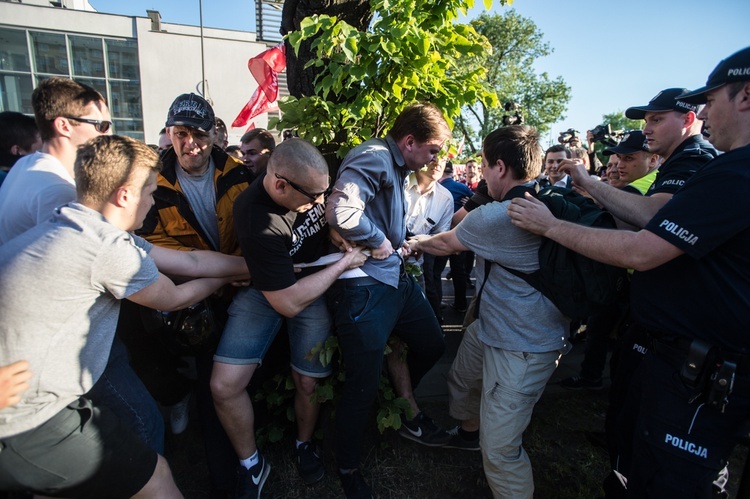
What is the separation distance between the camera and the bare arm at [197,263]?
7.15ft

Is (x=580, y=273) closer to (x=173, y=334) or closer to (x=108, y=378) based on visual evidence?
(x=173, y=334)

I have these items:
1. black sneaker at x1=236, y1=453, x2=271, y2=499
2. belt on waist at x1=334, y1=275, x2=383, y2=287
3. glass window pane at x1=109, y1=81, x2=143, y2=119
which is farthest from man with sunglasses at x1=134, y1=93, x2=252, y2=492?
glass window pane at x1=109, y1=81, x2=143, y2=119

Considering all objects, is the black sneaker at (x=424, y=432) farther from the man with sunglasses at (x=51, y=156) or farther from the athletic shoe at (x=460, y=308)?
the athletic shoe at (x=460, y=308)

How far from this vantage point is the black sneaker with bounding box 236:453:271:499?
2391 millimetres

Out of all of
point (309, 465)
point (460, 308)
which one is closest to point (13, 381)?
point (309, 465)

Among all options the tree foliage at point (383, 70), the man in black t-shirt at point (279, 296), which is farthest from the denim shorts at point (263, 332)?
the tree foliage at point (383, 70)

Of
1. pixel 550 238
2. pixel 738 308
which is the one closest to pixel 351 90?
pixel 550 238

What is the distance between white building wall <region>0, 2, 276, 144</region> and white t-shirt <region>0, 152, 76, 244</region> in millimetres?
16274

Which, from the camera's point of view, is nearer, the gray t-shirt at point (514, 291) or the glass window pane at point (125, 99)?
the gray t-shirt at point (514, 291)

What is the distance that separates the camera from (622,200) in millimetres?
2203

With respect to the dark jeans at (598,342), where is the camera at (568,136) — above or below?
above

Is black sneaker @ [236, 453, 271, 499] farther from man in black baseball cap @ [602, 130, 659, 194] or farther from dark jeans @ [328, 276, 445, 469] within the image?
man in black baseball cap @ [602, 130, 659, 194]

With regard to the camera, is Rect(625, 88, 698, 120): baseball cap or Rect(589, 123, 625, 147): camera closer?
Rect(625, 88, 698, 120): baseball cap

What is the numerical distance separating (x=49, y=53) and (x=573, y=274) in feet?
73.4
